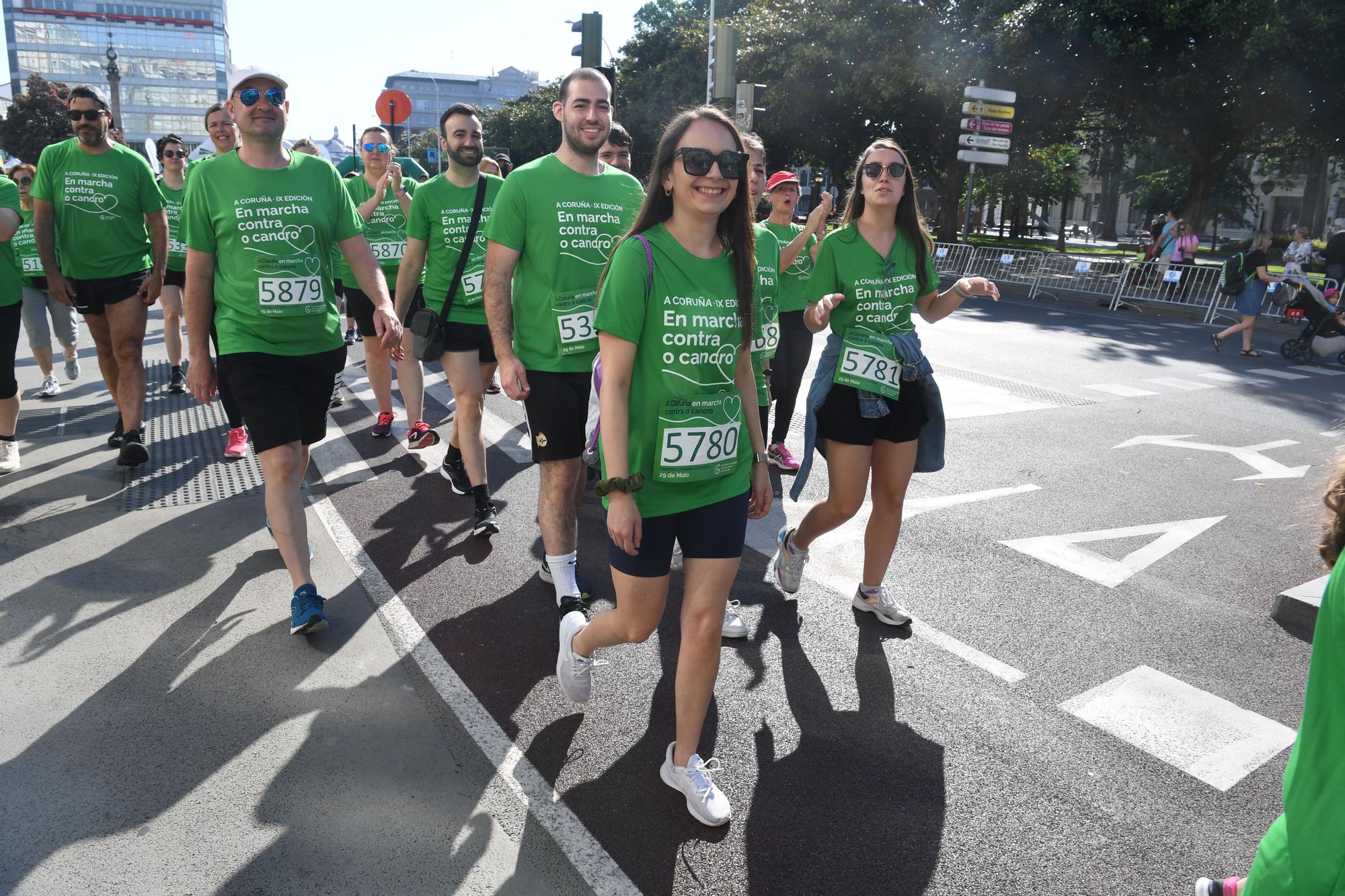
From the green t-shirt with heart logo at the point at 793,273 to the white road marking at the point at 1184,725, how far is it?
340cm

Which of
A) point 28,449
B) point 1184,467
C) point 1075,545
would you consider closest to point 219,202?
point 28,449

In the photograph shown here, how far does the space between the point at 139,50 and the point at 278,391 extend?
151952mm

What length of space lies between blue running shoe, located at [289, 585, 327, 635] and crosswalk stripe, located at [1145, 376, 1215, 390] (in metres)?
9.57

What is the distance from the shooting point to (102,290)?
20.0 feet

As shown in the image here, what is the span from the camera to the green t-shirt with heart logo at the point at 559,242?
392cm

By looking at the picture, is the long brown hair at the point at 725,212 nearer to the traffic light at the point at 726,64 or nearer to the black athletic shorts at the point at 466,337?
the black athletic shorts at the point at 466,337

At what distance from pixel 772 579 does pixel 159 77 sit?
152779mm

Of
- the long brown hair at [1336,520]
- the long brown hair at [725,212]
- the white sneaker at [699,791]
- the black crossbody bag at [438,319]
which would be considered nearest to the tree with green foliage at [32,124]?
the black crossbody bag at [438,319]

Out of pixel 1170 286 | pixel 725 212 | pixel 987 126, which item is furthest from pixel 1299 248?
pixel 725 212

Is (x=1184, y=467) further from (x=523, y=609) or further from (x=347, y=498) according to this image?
(x=347, y=498)

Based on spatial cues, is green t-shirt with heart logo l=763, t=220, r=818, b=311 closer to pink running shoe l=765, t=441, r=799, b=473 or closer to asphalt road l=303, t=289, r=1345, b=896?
pink running shoe l=765, t=441, r=799, b=473

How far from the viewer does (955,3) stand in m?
28.1

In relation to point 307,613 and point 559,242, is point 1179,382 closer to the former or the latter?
point 559,242

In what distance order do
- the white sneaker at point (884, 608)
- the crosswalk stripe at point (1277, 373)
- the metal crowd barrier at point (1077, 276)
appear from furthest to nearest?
the metal crowd barrier at point (1077, 276), the crosswalk stripe at point (1277, 373), the white sneaker at point (884, 608)
